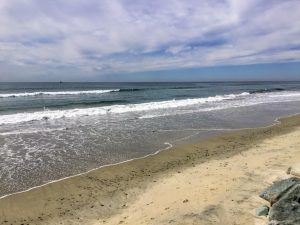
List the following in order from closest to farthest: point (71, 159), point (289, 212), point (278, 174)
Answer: point (289, 212)
point (278, 174)
point (71, 159)

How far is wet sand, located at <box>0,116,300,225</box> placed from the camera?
592 cm

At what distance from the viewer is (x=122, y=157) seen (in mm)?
10859

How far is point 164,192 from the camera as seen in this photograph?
7305 millimetres

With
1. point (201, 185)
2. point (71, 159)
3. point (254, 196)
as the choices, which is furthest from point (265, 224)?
point (71, 159)

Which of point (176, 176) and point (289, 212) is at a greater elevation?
point (289, 212)

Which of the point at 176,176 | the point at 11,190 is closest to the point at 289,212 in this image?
the point at 176,176

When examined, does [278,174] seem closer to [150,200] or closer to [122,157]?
[150,200]

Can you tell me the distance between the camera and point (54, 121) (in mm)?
19641

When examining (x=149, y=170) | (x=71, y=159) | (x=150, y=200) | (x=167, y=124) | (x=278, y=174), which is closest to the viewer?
(x=150, y=200)

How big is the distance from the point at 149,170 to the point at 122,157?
1.82 m

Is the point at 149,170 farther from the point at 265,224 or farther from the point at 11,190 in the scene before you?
the point at 265,224

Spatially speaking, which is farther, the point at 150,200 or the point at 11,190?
the point at 11,190

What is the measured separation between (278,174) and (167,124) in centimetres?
1000

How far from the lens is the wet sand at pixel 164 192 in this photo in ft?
19.4
